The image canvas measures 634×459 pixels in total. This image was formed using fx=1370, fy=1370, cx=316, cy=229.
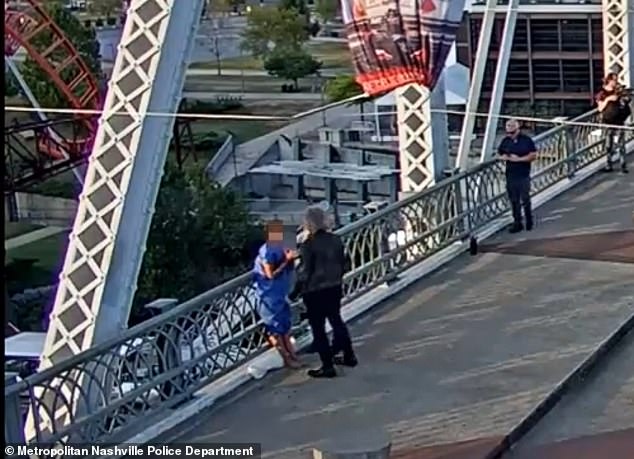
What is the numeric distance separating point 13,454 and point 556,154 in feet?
34.6

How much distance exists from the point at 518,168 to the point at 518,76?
39.8 metres

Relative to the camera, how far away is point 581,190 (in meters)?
15.8

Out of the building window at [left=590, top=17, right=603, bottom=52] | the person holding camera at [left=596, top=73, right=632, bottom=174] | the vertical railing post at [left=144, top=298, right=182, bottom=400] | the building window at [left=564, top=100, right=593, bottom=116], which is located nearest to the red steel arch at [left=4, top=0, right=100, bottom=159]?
the person holding camera at [left=596, top=73, right=632, bottom=174]

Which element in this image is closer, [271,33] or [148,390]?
[148,390]

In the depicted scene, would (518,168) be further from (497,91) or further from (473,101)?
(497,91)

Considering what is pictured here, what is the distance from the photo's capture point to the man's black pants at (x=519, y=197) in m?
13.5

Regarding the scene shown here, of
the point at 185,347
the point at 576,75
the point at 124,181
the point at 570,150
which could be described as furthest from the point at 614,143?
the point at 576,75

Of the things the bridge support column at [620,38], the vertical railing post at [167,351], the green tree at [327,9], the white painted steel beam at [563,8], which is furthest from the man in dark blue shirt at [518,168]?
the green tree at [327,9]

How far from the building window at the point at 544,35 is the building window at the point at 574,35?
0.39 meters

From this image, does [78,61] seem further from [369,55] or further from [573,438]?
[573,438]

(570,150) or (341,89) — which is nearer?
(570,150)

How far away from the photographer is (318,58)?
79562mm

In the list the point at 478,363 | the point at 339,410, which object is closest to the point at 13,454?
the point at 339,410

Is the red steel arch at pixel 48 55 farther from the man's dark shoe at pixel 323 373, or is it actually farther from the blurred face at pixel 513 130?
the man's dark shoe at pixel 323 373
